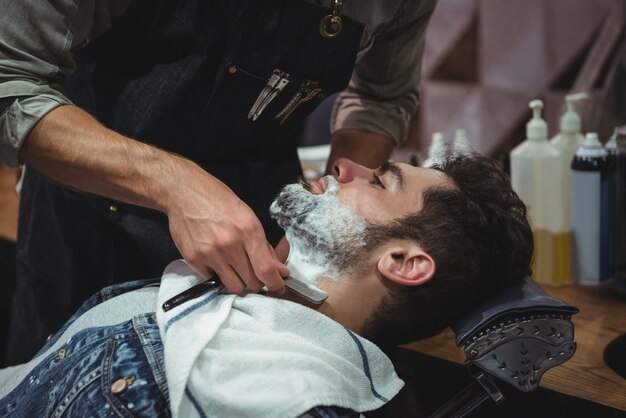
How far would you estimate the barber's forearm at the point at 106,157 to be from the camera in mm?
1339

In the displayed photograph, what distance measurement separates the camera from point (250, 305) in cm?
136

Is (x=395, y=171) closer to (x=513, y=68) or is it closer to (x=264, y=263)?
(x=264, y=263)

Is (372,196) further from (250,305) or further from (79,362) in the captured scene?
(79,362)

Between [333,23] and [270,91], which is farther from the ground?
[333,23]

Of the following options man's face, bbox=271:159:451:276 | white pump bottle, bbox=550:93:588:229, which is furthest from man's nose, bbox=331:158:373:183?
white pump bottle, bbox=550:93:588:229

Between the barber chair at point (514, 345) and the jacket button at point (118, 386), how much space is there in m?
0.57

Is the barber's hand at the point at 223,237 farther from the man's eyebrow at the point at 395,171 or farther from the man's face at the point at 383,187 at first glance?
the man's eyebrow at the point at 395,171

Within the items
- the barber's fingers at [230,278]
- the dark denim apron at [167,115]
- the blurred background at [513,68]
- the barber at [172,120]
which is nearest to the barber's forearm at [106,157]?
the barber at [172,120]

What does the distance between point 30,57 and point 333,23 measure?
618mm

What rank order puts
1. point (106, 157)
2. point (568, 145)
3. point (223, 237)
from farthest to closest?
point (568, 145) → point (106, 157) → point (223, 237)

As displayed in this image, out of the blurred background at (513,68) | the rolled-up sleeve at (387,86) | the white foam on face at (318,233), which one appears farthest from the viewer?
the blurred background at (513,68)

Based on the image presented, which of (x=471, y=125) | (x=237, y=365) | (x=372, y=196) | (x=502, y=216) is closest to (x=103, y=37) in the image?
(x=372, y=196)

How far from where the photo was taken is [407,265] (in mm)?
1445

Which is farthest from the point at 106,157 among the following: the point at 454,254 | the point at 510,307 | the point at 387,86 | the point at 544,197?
the point at 544,197
